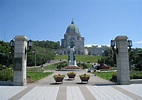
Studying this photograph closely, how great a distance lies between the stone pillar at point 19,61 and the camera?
17.7 m

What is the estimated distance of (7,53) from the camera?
57062 millimetres

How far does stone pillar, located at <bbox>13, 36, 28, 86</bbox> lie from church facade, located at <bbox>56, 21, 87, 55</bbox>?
126722 millimetres

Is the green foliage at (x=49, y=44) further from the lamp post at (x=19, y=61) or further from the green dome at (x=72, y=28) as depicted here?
the lamp post at (x=19, y=61)

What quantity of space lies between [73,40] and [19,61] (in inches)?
5093

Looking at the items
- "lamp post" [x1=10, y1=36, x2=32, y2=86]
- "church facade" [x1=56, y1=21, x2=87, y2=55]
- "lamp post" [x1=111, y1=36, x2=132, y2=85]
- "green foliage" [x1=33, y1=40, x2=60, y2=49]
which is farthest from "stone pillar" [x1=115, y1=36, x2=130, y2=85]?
"green foliage" [x1=33, y1=40, x2=60, y2=49]

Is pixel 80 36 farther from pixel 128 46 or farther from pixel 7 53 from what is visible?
pixel 128 46

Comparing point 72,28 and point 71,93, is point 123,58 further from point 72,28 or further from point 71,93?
point 72,28

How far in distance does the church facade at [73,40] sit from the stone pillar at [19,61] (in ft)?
416

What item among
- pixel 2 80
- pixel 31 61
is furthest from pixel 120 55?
pixel 31 61

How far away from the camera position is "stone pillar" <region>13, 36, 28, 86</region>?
17.7 meters

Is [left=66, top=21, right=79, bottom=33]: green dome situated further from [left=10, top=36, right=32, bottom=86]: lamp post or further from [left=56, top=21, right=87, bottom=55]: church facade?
[left=10, top=36, right=32, bottom=86]: lamp post

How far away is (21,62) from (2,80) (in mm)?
2770

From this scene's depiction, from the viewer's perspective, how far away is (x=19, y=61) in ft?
59.0

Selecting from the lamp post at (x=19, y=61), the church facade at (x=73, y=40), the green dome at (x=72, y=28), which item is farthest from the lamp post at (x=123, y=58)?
the green dome at (x=72, y=28)
